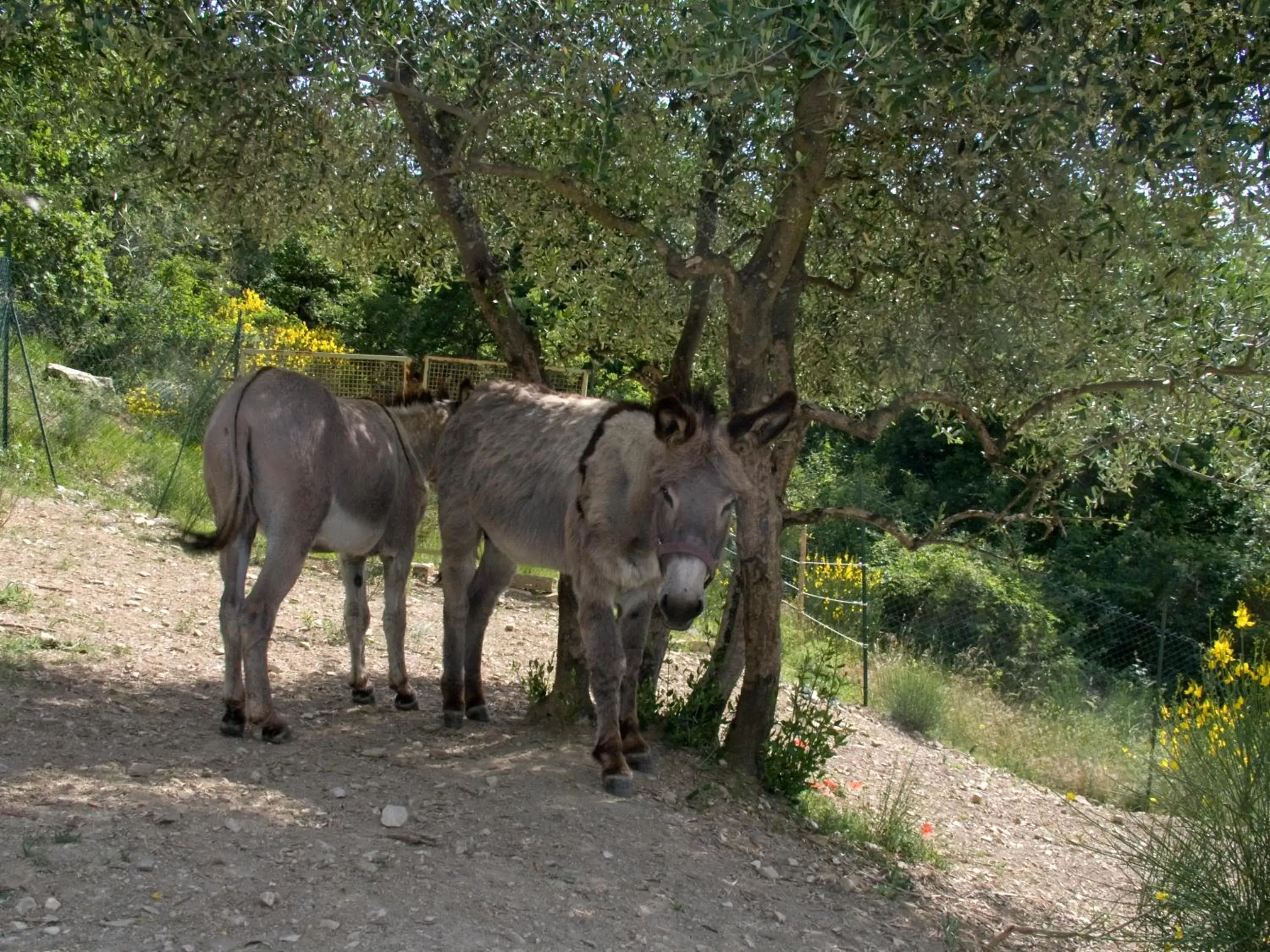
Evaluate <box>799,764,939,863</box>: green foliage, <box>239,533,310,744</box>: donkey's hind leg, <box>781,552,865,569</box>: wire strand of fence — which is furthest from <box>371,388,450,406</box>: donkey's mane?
<box>781,552,865,569</box>: wire strand of fence

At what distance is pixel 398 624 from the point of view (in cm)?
714

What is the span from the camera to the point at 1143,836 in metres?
8.27

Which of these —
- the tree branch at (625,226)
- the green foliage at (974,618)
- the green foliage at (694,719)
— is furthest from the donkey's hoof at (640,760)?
the green foliage at (974,618)

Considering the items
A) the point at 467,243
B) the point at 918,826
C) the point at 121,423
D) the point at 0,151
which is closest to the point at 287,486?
the point at 467,243

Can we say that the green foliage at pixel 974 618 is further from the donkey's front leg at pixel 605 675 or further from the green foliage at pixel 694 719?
the donkey's front leg at pixel 605 675

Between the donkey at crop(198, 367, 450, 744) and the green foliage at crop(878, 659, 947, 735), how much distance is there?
18.7 feet

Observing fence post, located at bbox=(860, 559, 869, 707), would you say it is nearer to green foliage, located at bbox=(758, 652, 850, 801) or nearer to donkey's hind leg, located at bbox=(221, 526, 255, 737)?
green foliage, located at bbox=(758, 652, 850, 801)

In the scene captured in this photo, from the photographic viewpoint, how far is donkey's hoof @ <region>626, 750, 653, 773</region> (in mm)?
5949

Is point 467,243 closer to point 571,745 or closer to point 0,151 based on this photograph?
point 571,745

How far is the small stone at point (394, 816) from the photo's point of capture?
498cm

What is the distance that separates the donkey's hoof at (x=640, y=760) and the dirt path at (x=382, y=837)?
0.08m

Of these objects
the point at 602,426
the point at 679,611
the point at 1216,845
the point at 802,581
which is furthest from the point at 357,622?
the point at 802,581

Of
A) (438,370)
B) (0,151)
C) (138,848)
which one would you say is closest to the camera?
(138,848)

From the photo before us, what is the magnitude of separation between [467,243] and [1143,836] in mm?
6256
